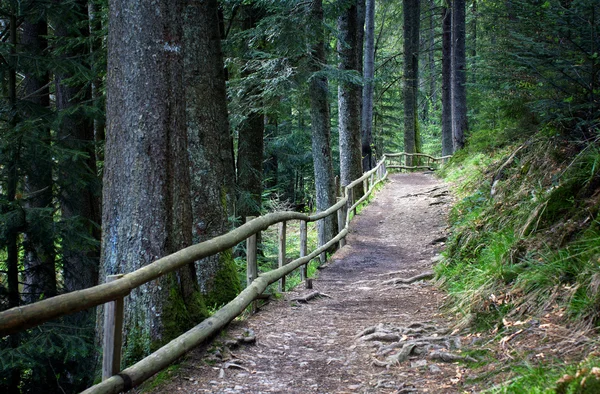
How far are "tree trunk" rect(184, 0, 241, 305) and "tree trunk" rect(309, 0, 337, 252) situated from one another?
17.3 ft

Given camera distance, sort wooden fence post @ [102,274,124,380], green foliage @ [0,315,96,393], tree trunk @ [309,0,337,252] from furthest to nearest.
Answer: tree trunk @ [309,0,337,252] < green foliage @ [0,315,96,393] < wooden fence post @ [102,274,124,380]

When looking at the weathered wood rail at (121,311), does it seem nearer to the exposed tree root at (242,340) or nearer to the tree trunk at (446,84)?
the exposed tree root at (242,340)

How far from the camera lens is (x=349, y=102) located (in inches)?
588

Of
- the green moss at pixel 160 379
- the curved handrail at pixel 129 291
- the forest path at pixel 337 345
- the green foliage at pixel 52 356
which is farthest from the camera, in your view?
the green foliage at pixel 52 356

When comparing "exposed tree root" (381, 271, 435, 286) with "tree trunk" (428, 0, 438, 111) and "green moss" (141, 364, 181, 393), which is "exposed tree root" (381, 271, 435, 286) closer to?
"green moss" (141, 364, 181, 393)

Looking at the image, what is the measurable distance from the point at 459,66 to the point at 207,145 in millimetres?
17944

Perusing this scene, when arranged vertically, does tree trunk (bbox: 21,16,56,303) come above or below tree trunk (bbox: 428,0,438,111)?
below

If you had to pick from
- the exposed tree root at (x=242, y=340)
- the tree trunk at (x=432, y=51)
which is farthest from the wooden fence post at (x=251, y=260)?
the tree trunk at (x=432, y=51)

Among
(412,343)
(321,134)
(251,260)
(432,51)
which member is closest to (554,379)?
(412,343)

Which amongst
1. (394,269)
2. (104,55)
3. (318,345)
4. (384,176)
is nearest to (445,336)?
(318,345)

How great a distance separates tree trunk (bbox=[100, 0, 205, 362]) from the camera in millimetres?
4770

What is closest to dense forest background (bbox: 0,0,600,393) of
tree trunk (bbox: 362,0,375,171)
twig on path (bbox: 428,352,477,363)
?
twig on path (bbox: 428,352,477,363)

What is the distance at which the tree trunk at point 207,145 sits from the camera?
21.5 feet

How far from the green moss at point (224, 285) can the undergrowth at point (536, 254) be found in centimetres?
283
